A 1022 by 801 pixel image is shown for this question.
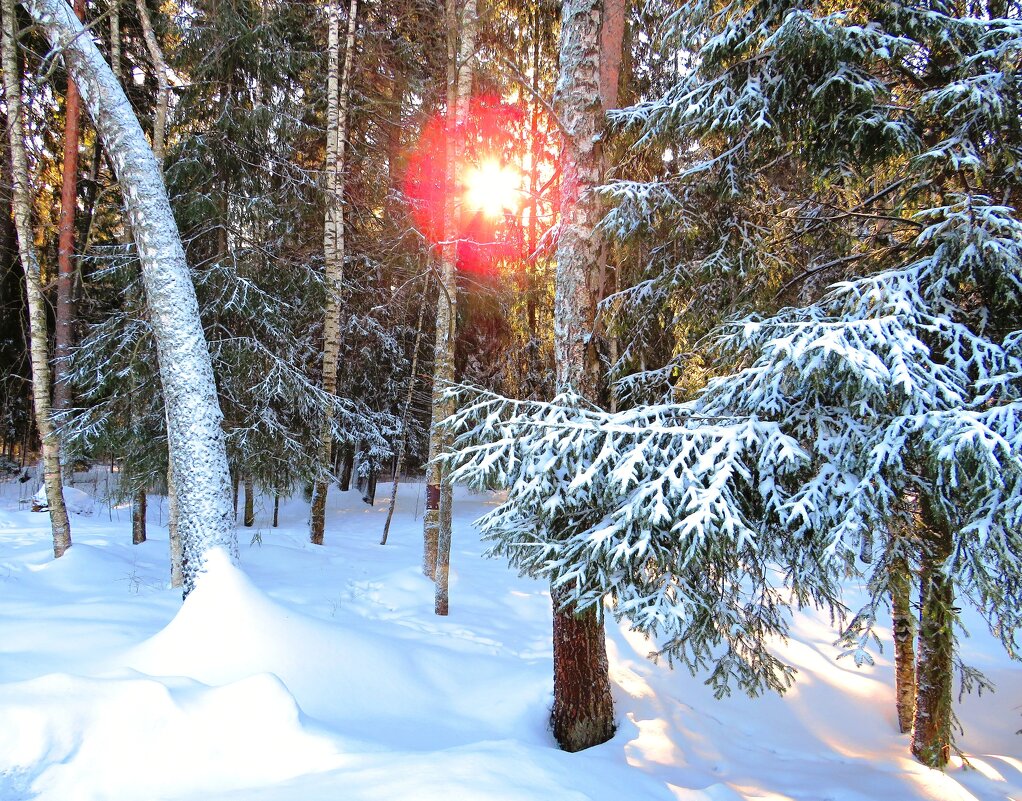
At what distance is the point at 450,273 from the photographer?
23.3 feet

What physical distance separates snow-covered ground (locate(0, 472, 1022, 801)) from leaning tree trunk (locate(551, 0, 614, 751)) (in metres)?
0.30

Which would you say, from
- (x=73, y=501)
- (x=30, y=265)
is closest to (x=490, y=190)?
(x=30, y=265)

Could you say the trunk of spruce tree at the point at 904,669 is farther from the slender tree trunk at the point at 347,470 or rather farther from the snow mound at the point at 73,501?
the slender tree trunk at the point at 347,470

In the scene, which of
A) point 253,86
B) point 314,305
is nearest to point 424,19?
point 253,86

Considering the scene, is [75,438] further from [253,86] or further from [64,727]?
[253,86]

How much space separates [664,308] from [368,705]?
166 inches

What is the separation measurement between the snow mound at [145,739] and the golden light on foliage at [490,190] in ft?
19.2

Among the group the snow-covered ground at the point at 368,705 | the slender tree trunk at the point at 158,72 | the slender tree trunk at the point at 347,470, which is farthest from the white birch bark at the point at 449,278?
the slender tree trunk at the point at 347,470

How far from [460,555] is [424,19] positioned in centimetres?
1030

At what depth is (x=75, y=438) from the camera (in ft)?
23.6

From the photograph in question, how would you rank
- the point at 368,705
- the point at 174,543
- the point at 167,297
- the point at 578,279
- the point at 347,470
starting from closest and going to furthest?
the point at 368,705 < the point at 578,279 < the point at 167,297 < the point at 174,543 < the point at 347,470

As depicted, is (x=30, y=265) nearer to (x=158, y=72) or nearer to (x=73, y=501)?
(x=158, y=72)

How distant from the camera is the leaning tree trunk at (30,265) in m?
6.26

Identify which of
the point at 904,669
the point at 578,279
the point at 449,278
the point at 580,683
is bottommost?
the point at 904,669
